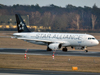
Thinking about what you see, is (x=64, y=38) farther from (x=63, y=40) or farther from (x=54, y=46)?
Answer: (x=54, y=46)

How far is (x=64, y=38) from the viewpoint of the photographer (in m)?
52.7

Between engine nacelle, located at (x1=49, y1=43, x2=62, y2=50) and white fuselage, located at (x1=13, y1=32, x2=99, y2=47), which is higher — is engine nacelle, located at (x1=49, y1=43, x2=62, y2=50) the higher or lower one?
the lower one

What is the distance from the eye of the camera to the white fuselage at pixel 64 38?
50.9 m

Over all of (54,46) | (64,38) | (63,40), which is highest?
(64,38)

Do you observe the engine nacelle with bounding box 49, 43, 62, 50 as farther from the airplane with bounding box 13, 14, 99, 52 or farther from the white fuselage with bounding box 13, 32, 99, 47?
the white fuselage with bounding box 13, 32, 99, 47

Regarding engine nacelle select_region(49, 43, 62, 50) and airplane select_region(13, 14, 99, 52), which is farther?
engine nacelle select_region(49, 43, 62, 50)

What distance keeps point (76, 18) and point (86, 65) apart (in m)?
153

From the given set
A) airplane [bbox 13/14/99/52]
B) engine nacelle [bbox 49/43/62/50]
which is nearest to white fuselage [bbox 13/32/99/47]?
airplane [bbox 13/14/99/52]

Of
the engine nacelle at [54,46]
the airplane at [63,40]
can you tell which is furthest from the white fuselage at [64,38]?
the engine nacelle at [54,46]

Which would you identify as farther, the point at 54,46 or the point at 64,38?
the point at 64,38

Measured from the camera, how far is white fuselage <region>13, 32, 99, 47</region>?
5094 cm

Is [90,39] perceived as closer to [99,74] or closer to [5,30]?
Answer: [99,74]

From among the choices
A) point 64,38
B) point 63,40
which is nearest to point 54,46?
point 63,40

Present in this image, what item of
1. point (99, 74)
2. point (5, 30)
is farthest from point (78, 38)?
point (5, 30)
